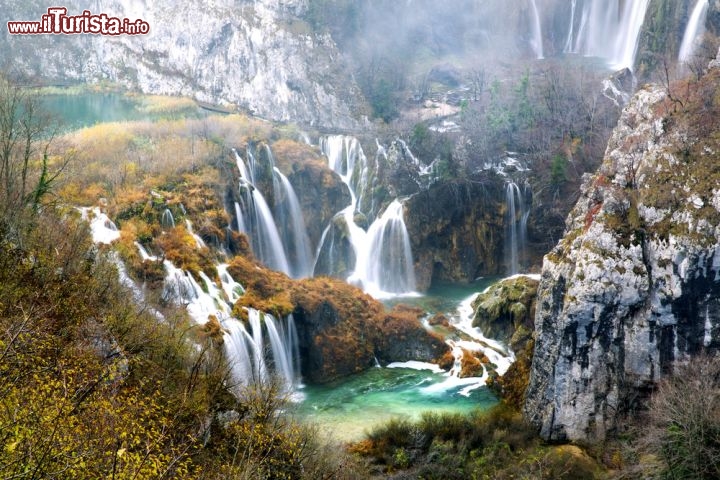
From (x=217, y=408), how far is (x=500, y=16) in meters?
93.9

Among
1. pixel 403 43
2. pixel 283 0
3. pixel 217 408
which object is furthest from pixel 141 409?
pixel 403 43

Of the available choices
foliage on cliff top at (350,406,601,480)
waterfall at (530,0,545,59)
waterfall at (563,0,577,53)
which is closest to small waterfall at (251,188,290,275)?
foliage on cliff top at (350,406,601,480)

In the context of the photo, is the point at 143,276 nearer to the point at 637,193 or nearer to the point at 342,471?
the point at 342,471

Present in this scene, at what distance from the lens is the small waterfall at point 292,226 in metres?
44.7

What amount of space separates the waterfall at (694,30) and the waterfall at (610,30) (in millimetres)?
11832

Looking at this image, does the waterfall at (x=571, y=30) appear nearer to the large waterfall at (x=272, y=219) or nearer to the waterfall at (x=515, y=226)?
the waterfall at (x=515, y=226)

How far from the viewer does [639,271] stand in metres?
23.8

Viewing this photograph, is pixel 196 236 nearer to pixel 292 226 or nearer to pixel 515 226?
pixel 292 226

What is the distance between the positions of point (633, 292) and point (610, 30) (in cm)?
6190

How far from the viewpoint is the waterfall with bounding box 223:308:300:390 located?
1011 inches

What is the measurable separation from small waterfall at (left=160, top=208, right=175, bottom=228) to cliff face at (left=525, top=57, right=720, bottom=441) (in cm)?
2038

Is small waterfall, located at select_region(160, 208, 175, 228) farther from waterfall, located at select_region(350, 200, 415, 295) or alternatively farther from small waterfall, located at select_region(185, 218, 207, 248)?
waterfall, located at select_region(350, 200, 415, 295)

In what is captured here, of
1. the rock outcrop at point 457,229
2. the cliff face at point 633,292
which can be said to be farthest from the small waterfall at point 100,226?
the rock outcrop at point 457,229

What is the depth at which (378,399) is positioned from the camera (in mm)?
28656
